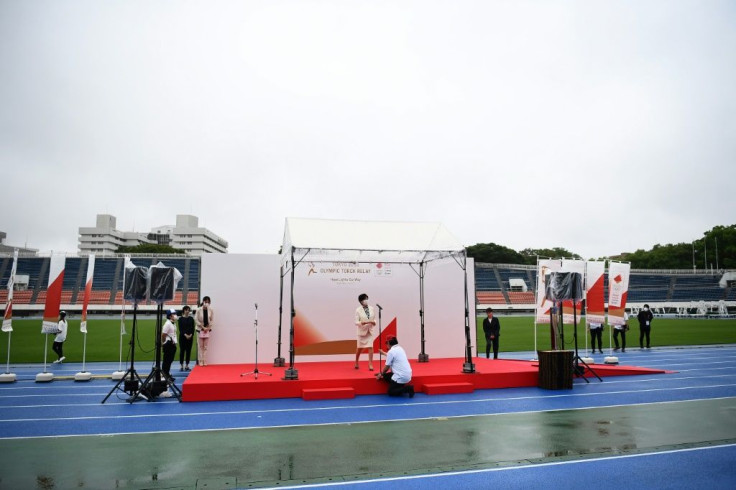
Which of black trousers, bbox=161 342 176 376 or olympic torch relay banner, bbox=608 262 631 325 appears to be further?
olympic torch relay banner, bbox=608 262 631 325

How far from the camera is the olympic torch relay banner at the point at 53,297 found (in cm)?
1229

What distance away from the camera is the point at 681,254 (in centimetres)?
8256

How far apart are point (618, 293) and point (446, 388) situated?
27.7ft

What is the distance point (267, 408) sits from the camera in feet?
29.7

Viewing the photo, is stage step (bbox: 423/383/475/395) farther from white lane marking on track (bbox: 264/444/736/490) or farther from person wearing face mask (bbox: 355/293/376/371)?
white lane marking on track (bbox: 264/444/736/490)

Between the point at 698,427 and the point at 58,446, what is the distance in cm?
887

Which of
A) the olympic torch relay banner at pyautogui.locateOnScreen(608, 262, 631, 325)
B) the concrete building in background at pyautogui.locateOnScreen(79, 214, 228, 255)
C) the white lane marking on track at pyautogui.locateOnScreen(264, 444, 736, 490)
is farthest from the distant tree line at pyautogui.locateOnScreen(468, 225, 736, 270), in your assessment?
the concrete building in background at pyautogui.locateOnScreen(79, 214, 228, 255)

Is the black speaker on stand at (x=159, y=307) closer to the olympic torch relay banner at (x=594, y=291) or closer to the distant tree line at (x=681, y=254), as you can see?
the olympic torch relay banner at (x=594, y=291)

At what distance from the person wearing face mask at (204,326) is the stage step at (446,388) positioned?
5.92m

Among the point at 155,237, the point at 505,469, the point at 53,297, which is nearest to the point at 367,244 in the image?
the point at 505,469

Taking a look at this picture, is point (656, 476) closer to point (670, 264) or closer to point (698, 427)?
point (698, 427)

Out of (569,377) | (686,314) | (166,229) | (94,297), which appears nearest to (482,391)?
(569,377)

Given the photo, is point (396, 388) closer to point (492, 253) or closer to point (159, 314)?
point (159, 314)

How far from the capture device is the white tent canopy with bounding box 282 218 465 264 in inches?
454
